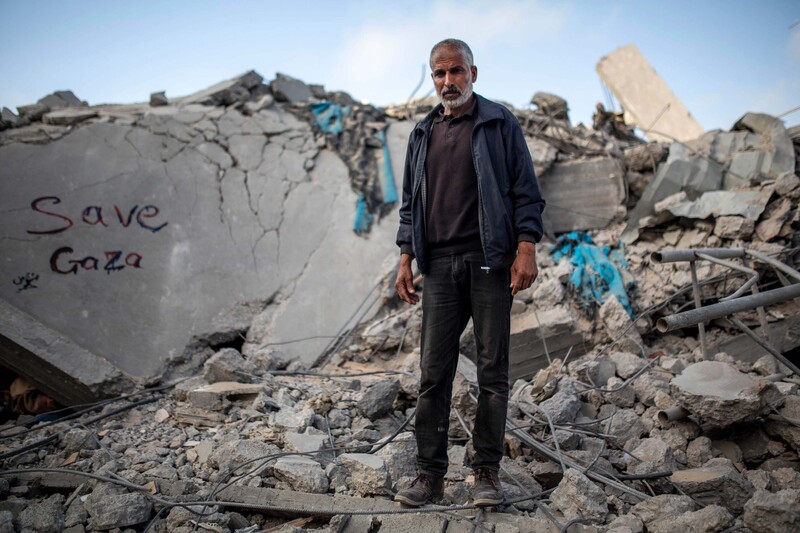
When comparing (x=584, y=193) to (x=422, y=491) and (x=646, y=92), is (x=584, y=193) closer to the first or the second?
(x=422, y=491)

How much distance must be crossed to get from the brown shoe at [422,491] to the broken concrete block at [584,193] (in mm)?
4198

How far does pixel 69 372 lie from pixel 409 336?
2.72 meters

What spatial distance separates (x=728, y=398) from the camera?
9.20ft

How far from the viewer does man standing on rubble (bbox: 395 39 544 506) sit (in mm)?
2361

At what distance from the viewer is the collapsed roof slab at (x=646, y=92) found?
11180 millimetres

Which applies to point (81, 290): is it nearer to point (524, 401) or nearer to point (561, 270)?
point (524, 401)

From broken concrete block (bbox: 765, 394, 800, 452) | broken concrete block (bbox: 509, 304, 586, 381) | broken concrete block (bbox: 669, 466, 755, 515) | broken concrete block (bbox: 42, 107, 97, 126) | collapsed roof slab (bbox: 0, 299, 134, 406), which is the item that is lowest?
broken concrete block (bbox: 669, 466, 755, 515)

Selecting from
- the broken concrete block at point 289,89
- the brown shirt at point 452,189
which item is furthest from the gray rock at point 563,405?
the broken concrete block at point 289,89

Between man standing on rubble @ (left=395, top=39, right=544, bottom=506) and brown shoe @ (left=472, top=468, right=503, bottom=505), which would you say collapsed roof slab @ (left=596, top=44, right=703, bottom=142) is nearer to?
man standing on rubble @ (left=395, top=39, right=544, bottom=506)

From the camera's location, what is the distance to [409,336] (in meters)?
4.95

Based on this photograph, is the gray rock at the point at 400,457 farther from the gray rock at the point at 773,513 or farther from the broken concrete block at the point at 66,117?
the broken concrete block at the point at 66,117

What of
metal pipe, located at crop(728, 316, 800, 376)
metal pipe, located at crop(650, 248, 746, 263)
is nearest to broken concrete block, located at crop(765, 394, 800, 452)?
metal pipe, located at crop(728, 316, 800, 376)

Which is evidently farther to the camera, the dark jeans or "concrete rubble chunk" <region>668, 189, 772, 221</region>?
"concrete rubble chunk" <region>668, 189, 772, 221</region>

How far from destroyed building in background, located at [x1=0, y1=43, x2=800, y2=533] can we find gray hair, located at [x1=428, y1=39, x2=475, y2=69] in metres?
1.43
